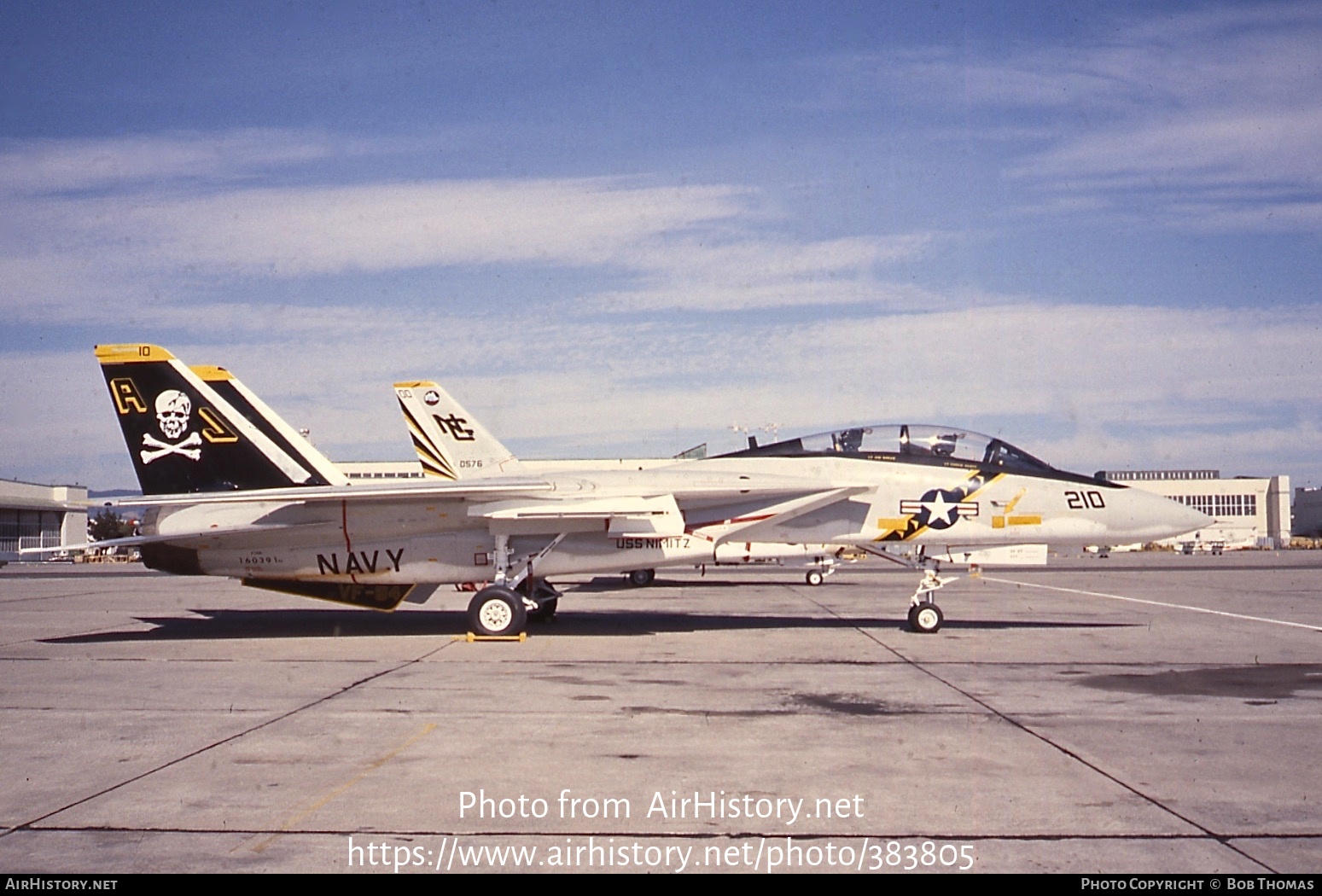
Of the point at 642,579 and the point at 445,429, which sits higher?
the point at 445,429

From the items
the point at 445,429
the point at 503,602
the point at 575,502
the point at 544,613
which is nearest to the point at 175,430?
the point at 503,602

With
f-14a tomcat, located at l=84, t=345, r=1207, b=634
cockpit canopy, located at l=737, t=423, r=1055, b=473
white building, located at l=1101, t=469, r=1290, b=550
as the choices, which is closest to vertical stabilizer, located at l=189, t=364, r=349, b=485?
f-14a tomcat, located at l=84, t=345, r=1207, b=634

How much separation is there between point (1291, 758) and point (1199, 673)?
14.8 feet

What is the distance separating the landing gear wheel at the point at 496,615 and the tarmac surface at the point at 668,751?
493 mm

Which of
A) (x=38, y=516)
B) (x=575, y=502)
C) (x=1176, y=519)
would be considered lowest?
(x=38, y=516)

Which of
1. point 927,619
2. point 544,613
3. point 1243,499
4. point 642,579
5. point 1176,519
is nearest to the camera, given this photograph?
point 1176,519

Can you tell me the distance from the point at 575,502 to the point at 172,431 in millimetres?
6039

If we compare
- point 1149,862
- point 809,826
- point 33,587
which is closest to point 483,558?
point 809,826

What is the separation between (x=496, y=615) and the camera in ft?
49.2

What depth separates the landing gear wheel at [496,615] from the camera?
15.0m

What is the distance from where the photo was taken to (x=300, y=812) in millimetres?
5953

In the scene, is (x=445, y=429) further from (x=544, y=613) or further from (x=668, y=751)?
(x=668, y=751)

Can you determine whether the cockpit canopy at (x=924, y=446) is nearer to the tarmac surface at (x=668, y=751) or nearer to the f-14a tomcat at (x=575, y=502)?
the f-14a tomcat at (x=575, y=502)
